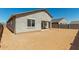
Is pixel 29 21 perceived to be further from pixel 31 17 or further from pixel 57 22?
pixel 57 22

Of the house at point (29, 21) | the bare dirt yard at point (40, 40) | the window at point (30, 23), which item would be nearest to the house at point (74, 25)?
the bare dirt yard at point (40, 40)

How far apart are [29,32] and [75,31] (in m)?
0.99

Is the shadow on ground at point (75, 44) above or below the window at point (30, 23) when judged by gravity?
below

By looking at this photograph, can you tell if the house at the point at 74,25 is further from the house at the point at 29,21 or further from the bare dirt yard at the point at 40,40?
the house at the point at 29,21

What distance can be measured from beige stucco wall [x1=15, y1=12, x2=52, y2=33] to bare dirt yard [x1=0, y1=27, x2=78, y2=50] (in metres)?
0.11

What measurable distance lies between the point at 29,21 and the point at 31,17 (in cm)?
10

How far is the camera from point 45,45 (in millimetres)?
5297

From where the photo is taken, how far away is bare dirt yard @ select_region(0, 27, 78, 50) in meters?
5.25

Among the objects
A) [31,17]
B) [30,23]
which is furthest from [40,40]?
[31,17]

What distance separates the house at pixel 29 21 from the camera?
527cm

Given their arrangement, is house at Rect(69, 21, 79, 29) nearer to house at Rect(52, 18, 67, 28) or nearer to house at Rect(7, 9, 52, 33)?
house at Rect(52, 18, 67, 28)
